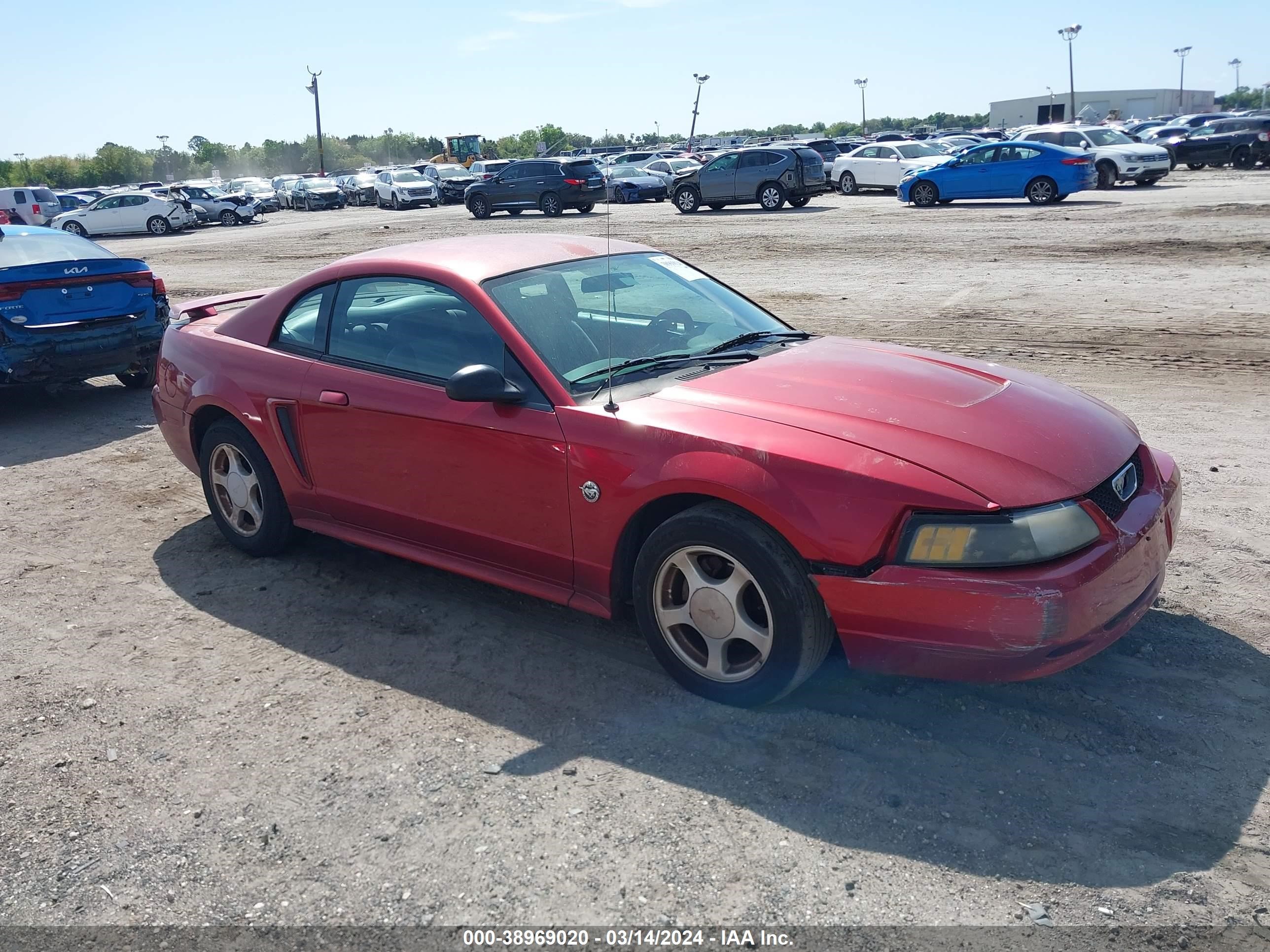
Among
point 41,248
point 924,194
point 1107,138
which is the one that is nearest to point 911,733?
point 41,248

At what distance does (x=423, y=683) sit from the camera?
4.07 meters

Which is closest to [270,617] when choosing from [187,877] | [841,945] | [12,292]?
[187,877]

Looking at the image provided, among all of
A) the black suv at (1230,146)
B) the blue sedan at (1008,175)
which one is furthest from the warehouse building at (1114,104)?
the blue sedan at (1008,175)

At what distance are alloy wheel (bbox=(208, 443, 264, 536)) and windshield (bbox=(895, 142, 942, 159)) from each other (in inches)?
1147

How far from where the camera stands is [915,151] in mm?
31500

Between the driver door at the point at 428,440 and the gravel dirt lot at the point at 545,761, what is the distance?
1.47 ft

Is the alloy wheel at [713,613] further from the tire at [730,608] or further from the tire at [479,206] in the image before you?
the tire at [479,206]

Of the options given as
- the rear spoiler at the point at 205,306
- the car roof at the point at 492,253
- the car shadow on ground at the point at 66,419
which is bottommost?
the car shadow on ground at the point at 66,419

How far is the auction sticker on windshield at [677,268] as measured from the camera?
5.02 metres

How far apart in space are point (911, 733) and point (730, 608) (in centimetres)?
73

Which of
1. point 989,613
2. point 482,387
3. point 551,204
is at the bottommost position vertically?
point 989,613

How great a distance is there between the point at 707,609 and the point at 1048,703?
1.23 m

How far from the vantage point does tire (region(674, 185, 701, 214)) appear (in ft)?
91.6

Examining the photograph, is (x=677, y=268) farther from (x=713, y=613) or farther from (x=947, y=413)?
(x=713, y=613)
